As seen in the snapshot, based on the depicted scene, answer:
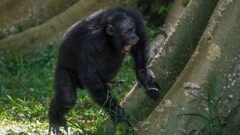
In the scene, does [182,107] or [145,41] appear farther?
[145,41]

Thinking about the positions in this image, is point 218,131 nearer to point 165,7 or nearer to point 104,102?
point 104,102

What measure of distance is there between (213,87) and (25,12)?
25.1ft

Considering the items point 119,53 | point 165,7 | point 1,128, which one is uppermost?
point 119,53

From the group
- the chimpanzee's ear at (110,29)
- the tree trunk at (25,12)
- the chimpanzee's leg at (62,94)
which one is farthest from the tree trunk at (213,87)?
the tree trunk at (25,12)

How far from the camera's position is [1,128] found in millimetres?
6453

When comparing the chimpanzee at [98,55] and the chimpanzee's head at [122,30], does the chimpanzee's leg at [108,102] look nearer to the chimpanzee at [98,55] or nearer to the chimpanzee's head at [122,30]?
the chimpanzee at [98,55]

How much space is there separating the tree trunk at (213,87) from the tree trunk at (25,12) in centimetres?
733

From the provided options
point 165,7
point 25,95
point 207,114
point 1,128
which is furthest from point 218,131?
point 165,7

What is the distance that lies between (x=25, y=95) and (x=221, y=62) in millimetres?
4950

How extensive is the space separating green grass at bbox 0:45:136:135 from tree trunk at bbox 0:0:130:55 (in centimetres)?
20

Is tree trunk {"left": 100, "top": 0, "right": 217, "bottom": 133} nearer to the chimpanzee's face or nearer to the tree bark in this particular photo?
the chimpanzee's face

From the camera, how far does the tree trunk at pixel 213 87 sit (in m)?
4.75

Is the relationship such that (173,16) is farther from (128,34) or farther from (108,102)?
(108,102)

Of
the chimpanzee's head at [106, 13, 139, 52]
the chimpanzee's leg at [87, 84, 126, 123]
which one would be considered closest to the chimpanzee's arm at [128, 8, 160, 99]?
the chimpanzee's head at [106, 13, 139, 52]
